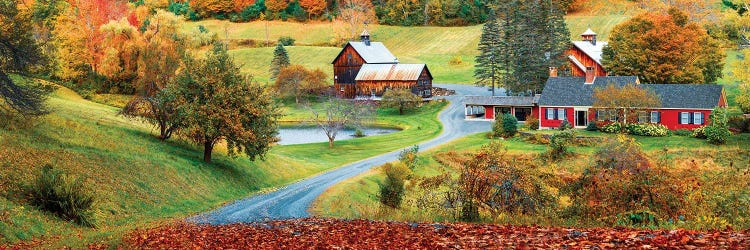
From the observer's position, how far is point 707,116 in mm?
58469

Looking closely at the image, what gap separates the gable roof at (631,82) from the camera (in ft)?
194

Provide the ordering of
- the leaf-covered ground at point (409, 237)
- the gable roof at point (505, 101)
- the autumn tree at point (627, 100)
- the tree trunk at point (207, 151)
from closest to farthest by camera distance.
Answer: the leaf-covered ground at point (409, 237)
the tree trunk at point (207, 151)
the autumn tree at point (627, 100)
the gable roof at point (505, 101)

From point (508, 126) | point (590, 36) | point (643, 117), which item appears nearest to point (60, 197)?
point (508, 126)

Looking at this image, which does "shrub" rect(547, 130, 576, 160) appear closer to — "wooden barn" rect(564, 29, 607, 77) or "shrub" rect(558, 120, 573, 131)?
"shrub" rect(558, 120, 573, 131)

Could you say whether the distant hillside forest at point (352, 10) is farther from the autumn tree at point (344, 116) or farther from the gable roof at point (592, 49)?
the autumn tree at point (344, 116)

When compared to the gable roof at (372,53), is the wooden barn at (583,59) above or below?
below

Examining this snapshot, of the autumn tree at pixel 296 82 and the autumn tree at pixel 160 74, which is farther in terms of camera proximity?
the autumn tree at pixel 296 82

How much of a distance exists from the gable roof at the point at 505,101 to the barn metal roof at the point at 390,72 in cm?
1662

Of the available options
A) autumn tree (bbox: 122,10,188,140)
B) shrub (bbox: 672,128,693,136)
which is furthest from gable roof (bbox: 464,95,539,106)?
autumn tree (bbox: 122,10,188,140)

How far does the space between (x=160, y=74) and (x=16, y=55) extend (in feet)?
63.5

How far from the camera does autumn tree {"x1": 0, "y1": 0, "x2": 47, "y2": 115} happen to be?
105 feet

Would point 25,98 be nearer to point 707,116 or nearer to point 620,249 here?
Answer: point 620,249

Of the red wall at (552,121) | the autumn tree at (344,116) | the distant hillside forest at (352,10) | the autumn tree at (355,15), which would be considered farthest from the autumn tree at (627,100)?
the distant hillside forest at (352,10)

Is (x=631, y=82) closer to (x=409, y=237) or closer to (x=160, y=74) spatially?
(x=160, y=74)
